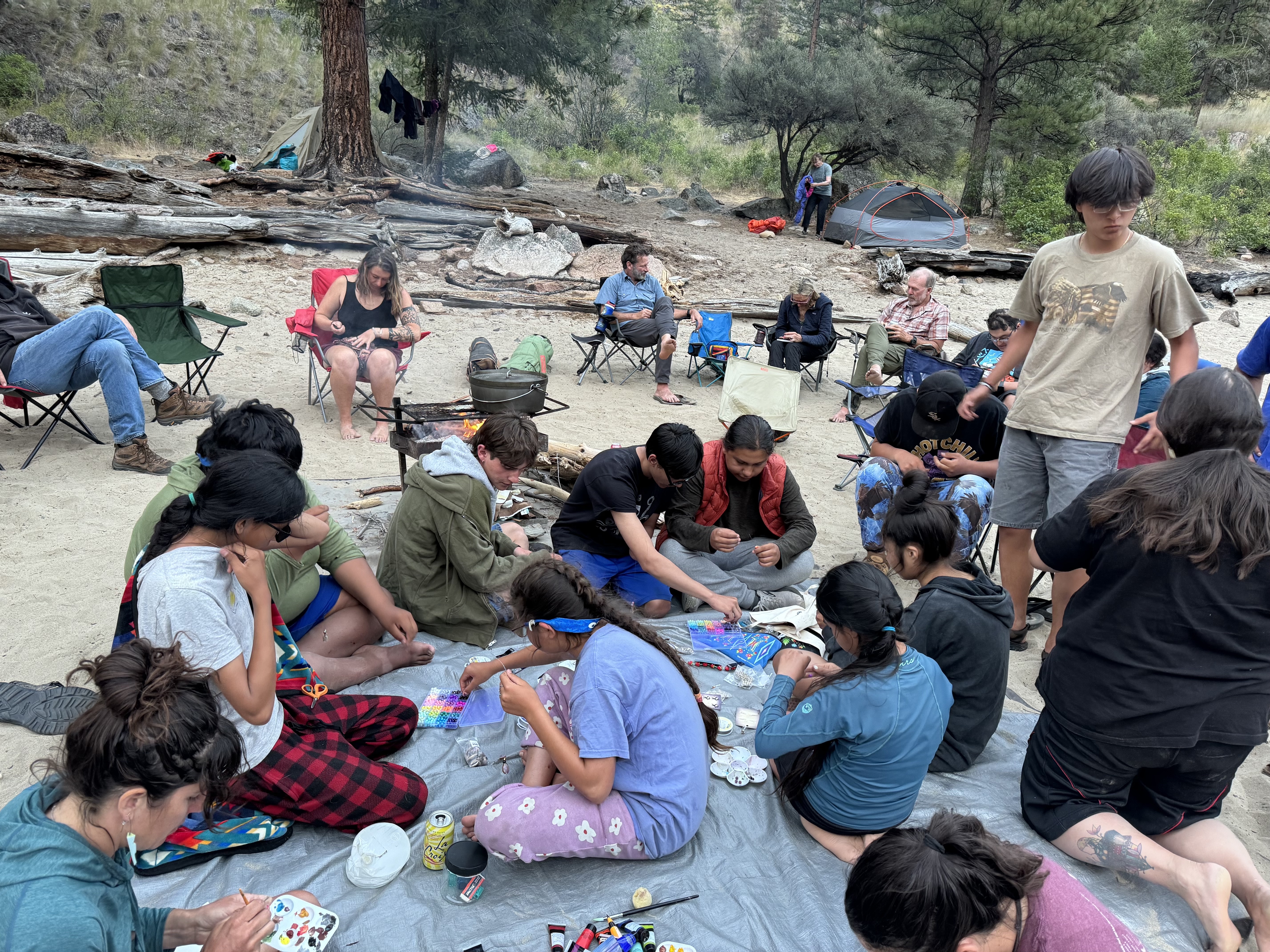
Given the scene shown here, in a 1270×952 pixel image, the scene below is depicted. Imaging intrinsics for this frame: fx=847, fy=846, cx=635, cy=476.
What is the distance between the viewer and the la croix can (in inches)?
94.3

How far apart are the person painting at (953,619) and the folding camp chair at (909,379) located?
2.84 m

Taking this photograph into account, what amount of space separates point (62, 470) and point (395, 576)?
9.14 feet

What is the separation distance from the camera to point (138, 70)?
18.9 m

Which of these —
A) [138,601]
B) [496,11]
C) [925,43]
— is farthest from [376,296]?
[925,43]

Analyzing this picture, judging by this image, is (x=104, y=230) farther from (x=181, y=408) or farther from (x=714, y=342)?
(x=714, y=342)

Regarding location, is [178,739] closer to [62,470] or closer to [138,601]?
[138,601]

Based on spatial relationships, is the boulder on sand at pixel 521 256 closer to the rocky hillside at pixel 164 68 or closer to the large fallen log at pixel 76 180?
the large fallen log at pixel 76 180

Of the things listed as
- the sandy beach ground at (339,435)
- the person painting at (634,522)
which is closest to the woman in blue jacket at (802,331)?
the sandy beach ground at (339,435)

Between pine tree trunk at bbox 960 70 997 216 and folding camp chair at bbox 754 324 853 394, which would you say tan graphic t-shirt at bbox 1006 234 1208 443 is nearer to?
folding camp chair at bbox 754 324 853 394

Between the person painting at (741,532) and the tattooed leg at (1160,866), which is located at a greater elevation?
the person painting at (741,532)

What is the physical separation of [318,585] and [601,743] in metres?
1.55

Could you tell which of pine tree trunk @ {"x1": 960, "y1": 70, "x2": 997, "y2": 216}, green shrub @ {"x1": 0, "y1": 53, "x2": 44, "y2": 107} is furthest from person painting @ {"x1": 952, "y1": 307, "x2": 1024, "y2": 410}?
green shrub @ {"x1": 0, "y1": 53, "x2": 44, "y2": 107}

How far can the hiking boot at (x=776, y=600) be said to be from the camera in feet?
13.2

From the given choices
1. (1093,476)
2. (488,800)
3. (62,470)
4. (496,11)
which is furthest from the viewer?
(496,11)
